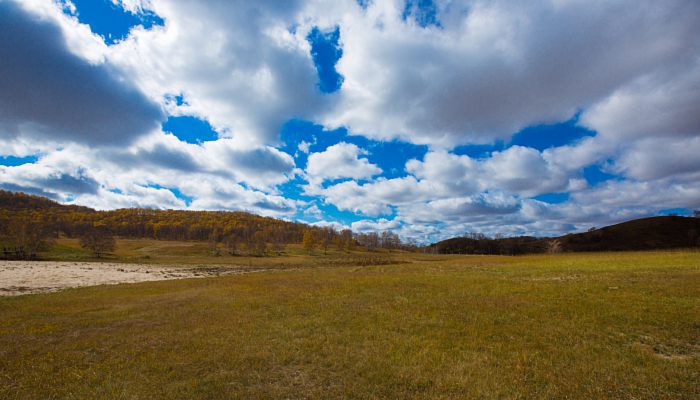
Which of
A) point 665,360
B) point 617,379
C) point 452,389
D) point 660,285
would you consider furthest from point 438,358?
point 660,285

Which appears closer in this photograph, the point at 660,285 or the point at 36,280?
the point at 660,285

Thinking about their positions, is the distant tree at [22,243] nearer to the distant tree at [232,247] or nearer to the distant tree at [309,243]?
the distant tree at [232,247]

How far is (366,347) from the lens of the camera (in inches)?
483

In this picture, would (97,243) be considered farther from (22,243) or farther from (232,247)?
(232,247)

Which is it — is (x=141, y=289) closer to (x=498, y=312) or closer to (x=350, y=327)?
(x=350, y=327)

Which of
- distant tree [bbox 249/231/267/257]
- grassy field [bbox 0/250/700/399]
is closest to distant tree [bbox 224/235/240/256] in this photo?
distant tree [bbox 249/231/267/257]

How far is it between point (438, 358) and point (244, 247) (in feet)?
454

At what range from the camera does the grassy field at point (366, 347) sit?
8.83m

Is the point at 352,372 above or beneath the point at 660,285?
beneath

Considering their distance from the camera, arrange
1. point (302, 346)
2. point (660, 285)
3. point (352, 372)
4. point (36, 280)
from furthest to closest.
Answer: point (36, 280) < point (660, 285) < point (302, 346) < point (352, 372)

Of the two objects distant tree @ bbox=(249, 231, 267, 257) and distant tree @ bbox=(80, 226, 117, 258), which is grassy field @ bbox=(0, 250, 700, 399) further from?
distant tree @ bbox=(249, 231, 267, 257)

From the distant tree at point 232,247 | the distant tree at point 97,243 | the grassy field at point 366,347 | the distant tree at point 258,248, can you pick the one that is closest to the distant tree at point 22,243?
the distant tree at point 97,243

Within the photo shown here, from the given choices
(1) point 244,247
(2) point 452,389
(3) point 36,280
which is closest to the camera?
(2) point 452,389

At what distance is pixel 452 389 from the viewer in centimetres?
869
